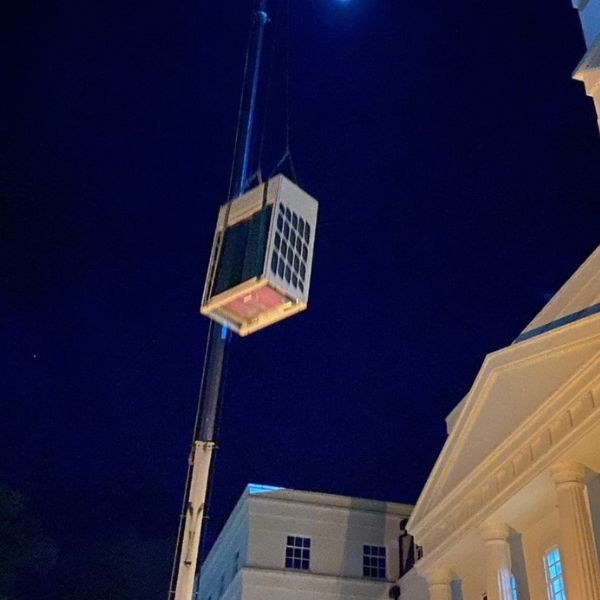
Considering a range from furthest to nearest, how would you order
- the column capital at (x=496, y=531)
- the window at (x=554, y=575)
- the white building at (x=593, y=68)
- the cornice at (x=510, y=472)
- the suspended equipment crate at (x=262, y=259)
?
the white building at (x=593, y=68) < the column capital at (x=496, y=531) < the window at (x=554, y=575) < the cornice at (x=510, y=472) < the suspended equipment crate at (x=262, y=259)

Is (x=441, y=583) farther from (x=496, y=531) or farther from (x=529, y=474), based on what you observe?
(x=529, y=474)

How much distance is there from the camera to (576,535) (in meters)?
16.4

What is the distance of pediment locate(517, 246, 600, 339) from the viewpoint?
1872 centimetres

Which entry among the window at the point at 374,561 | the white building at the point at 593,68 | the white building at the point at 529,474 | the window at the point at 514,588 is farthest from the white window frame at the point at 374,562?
the white building at the point at 593,68

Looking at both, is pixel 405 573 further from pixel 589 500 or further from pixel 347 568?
pixel 589 500

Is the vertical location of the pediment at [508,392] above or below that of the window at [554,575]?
above

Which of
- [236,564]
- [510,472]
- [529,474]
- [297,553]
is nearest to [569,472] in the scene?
[529,474]

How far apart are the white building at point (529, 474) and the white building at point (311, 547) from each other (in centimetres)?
886

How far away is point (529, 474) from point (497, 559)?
2.98m

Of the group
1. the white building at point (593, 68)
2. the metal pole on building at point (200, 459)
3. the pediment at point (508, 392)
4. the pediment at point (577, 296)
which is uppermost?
the white building at point (593, 68)

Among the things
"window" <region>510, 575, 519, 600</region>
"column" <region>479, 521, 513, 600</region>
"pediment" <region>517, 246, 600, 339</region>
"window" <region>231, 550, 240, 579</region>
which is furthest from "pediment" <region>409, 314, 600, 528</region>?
"window" <region>231, 550, 240, 579</region>

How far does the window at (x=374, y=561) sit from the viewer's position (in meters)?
32.4

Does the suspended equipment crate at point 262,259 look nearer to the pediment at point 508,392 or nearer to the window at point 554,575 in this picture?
the pediment at point 508,392

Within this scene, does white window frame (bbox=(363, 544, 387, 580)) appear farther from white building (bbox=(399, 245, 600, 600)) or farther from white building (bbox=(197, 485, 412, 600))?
white building (bbox=(399, 245, 600, 600))
